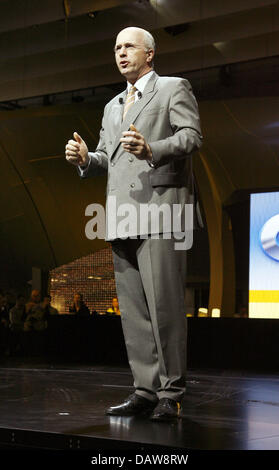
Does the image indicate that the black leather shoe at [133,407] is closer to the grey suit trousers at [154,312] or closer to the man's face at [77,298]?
the grey suit trousers at [154,312]

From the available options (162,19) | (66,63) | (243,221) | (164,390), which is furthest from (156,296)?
(66,63)

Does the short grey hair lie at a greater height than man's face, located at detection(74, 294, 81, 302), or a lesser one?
greater

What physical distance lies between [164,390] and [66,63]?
20.1 ft

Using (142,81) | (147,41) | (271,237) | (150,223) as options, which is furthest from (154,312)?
(271,237)

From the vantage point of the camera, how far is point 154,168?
2.28m

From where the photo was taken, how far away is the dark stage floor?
1808 millimetres

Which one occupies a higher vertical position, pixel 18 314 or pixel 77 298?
pixel 77 298

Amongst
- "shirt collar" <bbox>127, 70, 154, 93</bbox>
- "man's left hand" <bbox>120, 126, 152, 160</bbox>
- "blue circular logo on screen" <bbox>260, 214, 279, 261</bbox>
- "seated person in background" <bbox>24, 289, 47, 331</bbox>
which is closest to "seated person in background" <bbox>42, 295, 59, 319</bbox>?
"seated person in background" <bbox>24, 289, 47, 331</bbox>

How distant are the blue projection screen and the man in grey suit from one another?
443 centimetres

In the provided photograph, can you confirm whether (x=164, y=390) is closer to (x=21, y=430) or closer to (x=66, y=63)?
(x=21, y=430)

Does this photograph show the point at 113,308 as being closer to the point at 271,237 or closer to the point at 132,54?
the point at 271,237

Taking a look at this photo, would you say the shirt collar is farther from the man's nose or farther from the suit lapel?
the man's nose

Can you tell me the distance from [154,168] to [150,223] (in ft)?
0.65

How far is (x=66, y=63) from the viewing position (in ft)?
25.5
